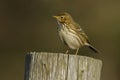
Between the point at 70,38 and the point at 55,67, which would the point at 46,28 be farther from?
the point at 55,67

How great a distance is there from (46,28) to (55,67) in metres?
→ 11.0

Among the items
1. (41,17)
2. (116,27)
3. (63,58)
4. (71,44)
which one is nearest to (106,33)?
(116,27)

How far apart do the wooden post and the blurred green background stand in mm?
8145

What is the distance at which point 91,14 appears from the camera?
56.0 feet

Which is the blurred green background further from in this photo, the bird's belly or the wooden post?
the wooden post

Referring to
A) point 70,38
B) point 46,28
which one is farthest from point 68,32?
point 46,28

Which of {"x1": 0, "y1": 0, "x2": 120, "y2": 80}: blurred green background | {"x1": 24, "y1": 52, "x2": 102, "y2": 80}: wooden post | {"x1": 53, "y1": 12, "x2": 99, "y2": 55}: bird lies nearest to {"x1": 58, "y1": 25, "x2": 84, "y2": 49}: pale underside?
{"x1": 53, "y1": 12, "x2": 99, "y2": 55}: bird

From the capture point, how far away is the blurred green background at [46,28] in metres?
15.0

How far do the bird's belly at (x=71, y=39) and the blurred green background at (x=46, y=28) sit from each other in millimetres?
5563

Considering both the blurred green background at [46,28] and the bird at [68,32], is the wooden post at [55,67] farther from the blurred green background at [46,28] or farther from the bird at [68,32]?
the blurred green background at [46,28]

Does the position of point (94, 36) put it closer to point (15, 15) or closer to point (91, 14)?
point (91, 14)

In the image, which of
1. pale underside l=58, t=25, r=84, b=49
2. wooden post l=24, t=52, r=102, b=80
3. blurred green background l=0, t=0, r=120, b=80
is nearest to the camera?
wooden post l=24, t=52, r=102, b=80

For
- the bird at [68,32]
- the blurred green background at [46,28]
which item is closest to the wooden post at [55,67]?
the bird at [68,32]

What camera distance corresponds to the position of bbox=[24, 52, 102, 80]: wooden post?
585 centimetres
